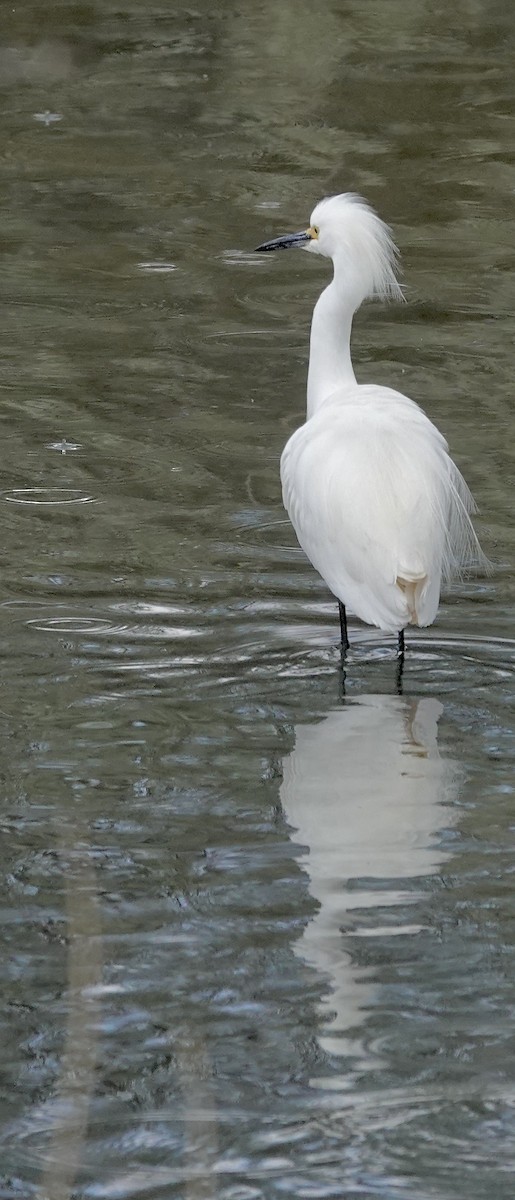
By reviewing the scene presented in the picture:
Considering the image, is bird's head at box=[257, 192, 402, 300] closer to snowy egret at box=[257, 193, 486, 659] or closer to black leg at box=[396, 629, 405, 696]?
snowy egret at box=[257, 193, 486, 659]

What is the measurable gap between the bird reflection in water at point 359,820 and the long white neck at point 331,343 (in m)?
1.24

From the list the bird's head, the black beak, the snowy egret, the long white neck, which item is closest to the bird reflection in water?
the snowy egret

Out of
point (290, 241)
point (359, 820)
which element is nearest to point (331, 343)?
point (290, 241)

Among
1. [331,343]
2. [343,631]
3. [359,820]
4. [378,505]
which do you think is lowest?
[359,820]

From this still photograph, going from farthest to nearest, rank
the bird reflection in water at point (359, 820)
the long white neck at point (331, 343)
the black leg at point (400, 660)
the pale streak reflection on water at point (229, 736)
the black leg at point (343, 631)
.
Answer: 1. the long white neck at point (331, 343)
2. the black leg at point (343, 631)
3. the black leg at point (400, 660)
4. the bird reflection in water at point (359, 820)
5. the pale streak reflection on water at point (229, 736)

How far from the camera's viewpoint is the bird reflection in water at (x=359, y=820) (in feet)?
10.9

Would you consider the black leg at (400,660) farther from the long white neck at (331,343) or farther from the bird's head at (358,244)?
the bird's head at (358,244)

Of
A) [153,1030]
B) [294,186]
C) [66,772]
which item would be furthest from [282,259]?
[153,1030]

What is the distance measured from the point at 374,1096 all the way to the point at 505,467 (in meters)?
3.61

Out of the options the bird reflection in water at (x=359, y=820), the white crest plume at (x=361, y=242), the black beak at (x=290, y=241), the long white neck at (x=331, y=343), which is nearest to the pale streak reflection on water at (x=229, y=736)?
the bird reflection in water at (x=359, y=820)

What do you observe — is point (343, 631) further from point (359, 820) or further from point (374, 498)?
point (359, 820)

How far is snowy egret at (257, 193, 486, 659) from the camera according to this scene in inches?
179

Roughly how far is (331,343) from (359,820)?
6.61 ft

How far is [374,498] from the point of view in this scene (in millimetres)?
4613
